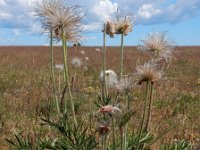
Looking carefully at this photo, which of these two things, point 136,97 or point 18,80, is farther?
point 18,80

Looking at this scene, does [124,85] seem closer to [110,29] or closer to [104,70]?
[104,70]

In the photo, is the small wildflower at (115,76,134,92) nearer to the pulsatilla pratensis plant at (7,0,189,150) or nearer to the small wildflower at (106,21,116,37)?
the pulsatilla pratensis plant at (7,0,189,150)

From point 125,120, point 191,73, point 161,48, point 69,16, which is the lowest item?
point 191,73

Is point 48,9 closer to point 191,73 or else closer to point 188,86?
point 188,86

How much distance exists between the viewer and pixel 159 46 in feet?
12.1

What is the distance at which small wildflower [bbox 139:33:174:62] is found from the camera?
3.68 metres

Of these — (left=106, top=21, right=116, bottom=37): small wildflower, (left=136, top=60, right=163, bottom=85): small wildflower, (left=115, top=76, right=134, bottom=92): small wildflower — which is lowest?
(left=115, top=76, right=134, bottom=92): small wildflower

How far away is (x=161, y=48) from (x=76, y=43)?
1.99 feet

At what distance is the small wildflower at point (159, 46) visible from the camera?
12.1ft

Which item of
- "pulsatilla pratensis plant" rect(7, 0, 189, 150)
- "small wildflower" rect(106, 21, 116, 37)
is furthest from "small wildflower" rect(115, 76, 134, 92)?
"small wildflower" rect(106, 21, 116, 37)

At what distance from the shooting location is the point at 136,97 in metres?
9.66

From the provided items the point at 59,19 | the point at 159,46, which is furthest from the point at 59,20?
the point at 159,46

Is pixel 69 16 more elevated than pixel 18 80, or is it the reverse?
pixel 69 16

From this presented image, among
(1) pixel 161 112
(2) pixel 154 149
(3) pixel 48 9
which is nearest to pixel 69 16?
(3) pixel 48 9
